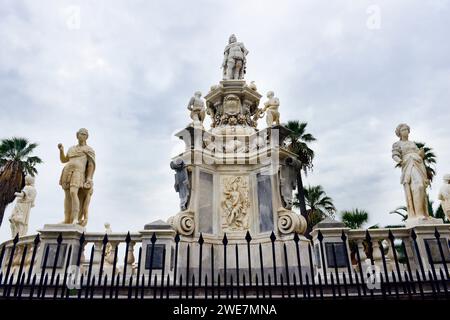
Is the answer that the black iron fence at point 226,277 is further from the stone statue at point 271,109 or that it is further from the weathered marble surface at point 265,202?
the stone statue at point 271,109

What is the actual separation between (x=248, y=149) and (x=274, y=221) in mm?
2431

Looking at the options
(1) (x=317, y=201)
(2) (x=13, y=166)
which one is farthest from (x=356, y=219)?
(2) (x=13, y=166)

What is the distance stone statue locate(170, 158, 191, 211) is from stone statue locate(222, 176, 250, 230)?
1.10 m

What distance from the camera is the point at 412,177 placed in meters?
8.16

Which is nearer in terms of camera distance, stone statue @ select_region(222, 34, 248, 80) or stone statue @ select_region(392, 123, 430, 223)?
stone statue @ select_region(392, 123, 430, 223)

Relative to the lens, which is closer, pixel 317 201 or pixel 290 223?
pixel 290 223

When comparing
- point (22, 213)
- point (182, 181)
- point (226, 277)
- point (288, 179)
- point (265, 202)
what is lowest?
point (226, 277)

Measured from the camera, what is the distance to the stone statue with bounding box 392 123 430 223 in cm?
799

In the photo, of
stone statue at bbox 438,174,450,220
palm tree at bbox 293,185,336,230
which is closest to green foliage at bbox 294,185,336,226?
palm tree at bbox 293,185,336,230

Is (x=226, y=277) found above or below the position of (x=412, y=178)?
below

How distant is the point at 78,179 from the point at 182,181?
2.67 meters

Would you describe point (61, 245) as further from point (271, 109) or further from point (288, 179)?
point (271, 109)

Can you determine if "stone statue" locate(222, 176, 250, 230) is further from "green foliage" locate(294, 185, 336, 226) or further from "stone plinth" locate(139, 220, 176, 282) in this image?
"green foliage" locate(294, 185, 336, 226)
